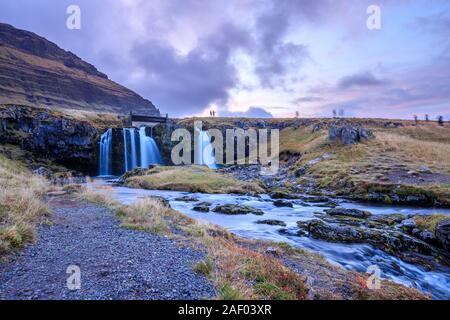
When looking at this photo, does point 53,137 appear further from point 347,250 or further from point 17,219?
point 347,250

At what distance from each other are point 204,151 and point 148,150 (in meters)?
16.2

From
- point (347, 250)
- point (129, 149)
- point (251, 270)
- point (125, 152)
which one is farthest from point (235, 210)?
point (129, 149)

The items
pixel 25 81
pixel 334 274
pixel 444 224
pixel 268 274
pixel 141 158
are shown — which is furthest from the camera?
pixel 25 81

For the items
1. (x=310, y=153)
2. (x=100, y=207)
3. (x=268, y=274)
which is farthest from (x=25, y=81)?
A: (x=268, y=274)

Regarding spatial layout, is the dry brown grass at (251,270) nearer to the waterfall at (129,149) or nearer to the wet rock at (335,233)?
the wet rock at (335,233)

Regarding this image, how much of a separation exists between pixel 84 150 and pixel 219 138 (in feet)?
121

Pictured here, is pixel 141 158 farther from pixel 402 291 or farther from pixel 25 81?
pixel 25 81

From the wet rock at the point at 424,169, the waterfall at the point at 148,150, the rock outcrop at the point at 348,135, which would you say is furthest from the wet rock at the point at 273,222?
the waterfall at the point at 148,150

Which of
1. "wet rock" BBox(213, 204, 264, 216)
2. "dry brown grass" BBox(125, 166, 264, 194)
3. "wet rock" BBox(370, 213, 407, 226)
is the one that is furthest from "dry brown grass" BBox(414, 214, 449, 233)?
"dry brown grass" BBox(125, 166, 264, 194)

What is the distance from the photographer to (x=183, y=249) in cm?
1043

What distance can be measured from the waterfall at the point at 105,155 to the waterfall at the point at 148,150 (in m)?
7.23

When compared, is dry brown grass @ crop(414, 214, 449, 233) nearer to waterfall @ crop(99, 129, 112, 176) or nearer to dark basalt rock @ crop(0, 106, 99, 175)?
dark basalt rock @ crop(0, 106, 99, 175)

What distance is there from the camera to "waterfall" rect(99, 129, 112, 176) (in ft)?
198

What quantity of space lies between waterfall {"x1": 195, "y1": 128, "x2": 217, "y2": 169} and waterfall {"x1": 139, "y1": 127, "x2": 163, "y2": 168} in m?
11.7
